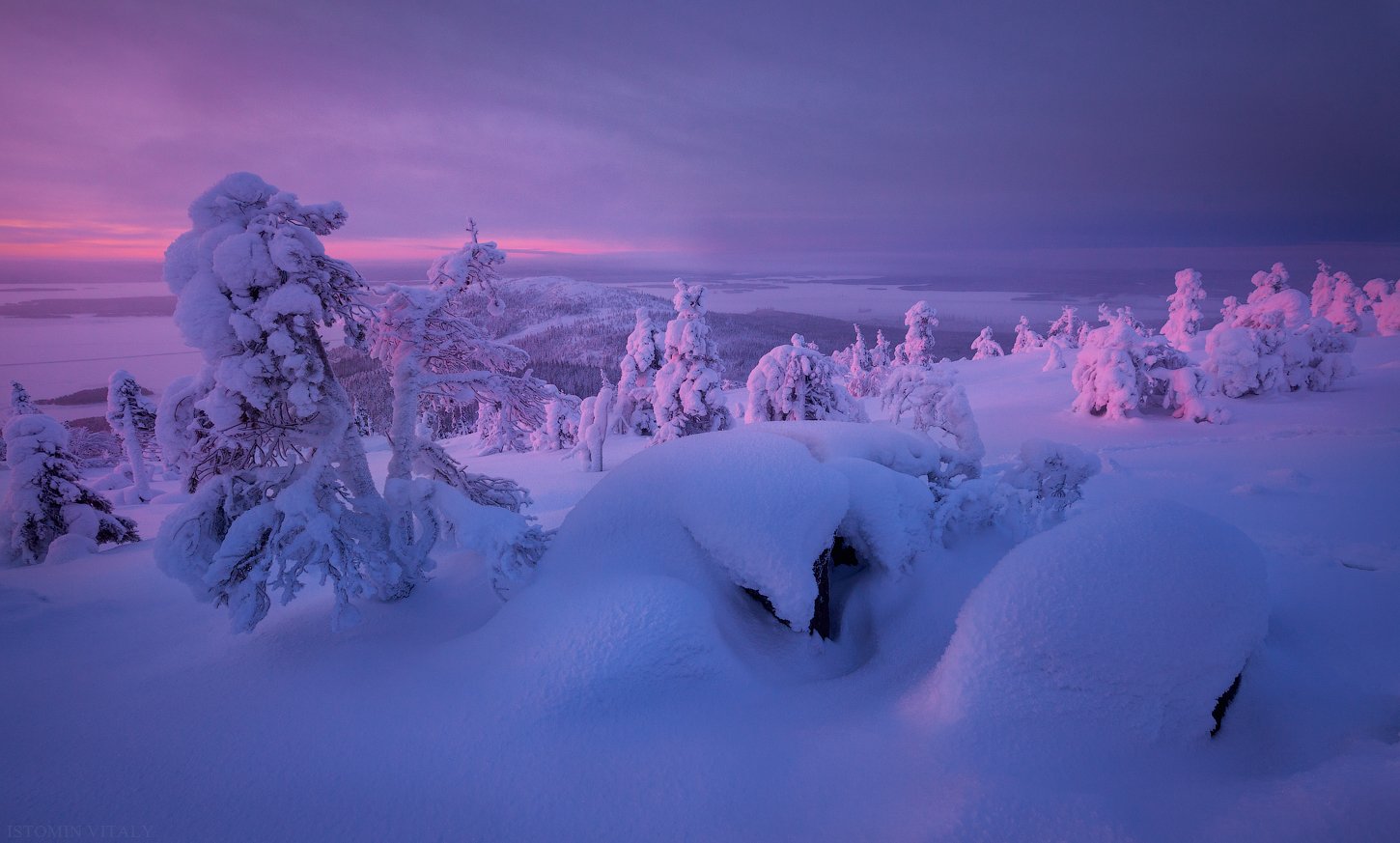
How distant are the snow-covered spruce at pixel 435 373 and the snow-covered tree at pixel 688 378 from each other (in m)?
15.0

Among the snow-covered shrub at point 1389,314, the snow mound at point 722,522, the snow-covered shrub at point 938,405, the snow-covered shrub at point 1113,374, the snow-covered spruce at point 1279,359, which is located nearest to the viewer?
the snow mound at point 722,522

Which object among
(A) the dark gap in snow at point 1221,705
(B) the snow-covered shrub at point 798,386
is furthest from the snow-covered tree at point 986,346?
(A) the dark gap in snow at point 1221,705

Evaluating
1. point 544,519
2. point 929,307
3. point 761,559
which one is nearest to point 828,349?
point 929,307

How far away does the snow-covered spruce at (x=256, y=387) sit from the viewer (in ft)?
21.3

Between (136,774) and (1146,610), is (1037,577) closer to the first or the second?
(1146,610)

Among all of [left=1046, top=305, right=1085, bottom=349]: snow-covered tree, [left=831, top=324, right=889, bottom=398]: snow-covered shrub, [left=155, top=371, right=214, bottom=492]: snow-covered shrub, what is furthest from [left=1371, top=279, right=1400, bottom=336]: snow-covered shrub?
[left=155, top=371, right=214, bottom=492]: snow-covered shrub

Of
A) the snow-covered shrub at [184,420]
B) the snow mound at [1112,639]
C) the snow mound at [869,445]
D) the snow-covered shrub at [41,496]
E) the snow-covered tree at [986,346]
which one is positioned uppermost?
the snow-covered tree at [986,346]

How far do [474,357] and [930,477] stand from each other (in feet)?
27.3

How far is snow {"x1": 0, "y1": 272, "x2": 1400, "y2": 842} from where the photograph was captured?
450 centimetres

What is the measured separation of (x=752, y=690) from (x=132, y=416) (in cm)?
3641

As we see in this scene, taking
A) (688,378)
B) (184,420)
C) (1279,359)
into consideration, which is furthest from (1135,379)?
(184,420)

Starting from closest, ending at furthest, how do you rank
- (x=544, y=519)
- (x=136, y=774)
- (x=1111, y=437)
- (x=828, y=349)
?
(x=136, y=774) < (x=544, y=519) < (x=1111, y=437) < (x=828, y=349)

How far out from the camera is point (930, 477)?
10.0 meters

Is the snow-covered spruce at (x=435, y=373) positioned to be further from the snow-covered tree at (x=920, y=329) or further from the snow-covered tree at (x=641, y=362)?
the snow-covered tree at (x=920, y=329)
